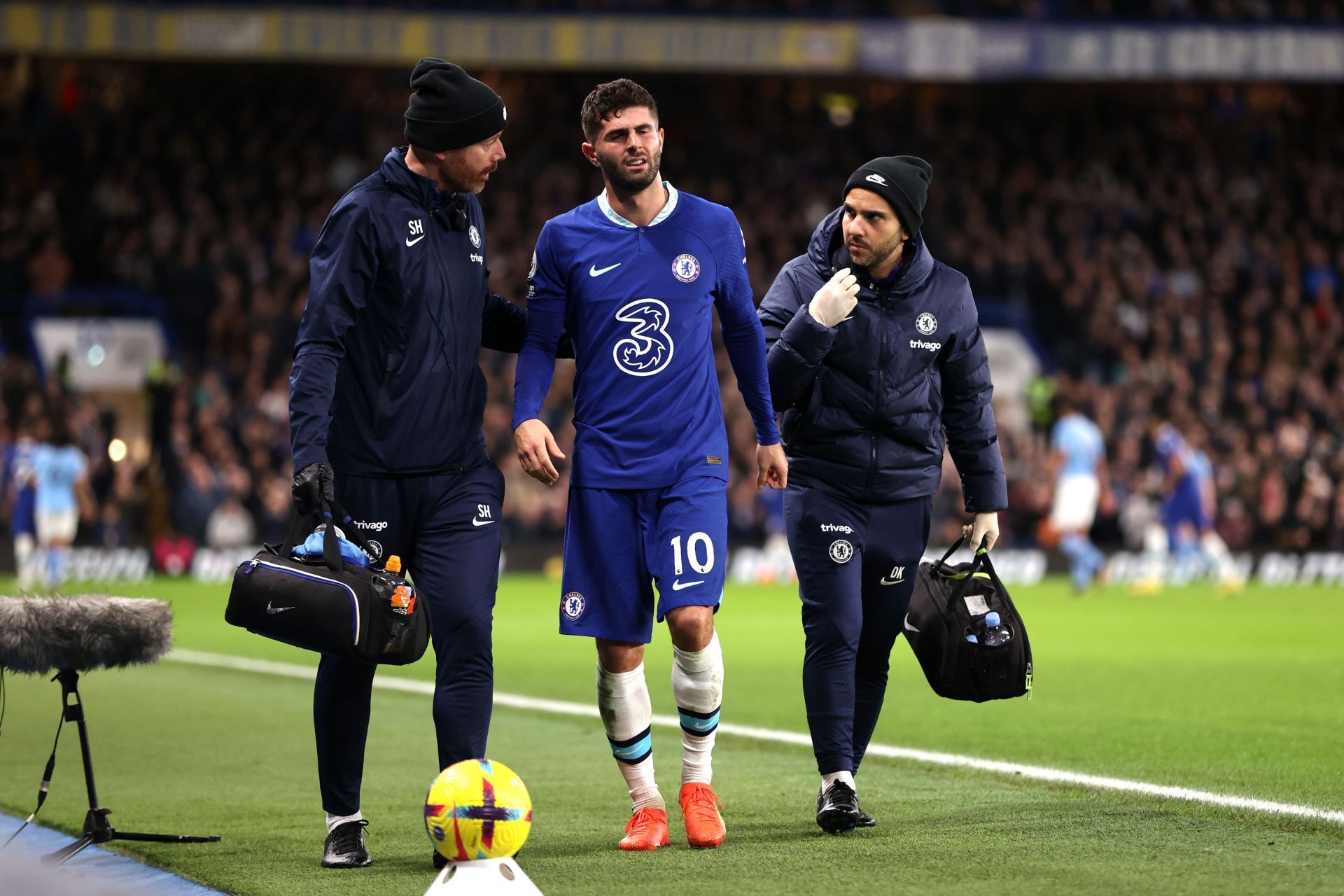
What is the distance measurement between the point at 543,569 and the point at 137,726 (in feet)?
49.1

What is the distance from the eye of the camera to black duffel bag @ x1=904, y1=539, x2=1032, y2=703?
625 centimetres

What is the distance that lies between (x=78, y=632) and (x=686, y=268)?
7.60 ft

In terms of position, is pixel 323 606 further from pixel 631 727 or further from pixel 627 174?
pixel 627 174

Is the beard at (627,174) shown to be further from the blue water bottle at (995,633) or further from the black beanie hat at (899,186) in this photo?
the blue water bottle at (995,633)

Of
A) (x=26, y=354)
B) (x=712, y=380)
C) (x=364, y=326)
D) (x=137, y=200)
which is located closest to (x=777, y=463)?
(x=712, y=380)

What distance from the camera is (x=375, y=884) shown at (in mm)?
5289

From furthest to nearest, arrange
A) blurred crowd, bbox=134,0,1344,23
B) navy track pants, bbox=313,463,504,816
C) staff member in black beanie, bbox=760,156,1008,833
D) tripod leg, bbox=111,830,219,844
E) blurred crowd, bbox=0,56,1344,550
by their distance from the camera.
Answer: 1. blurred crowd, bbox=134,0,1344,23
2. blurred crowd, bbox=0,56,1344,550
3. staff member in black beanie, bbox=760,156,1008,833
4. tripod leg, bbox=111,830,219,844
5. navy track pants, bbox=313,463,504,816

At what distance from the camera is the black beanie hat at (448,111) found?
5.63 meters

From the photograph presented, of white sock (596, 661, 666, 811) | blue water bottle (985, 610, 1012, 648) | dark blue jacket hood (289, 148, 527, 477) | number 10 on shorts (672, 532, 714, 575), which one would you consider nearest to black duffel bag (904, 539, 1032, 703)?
blue water bottle (985, 610, 1012, 648)

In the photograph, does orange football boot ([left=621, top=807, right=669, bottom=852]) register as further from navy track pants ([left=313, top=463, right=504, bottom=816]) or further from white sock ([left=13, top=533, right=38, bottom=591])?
white sock ([left=13, top=533, right=38, bottom=591])

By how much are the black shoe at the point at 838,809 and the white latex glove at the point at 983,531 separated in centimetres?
103

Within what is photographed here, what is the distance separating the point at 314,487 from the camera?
5.26m

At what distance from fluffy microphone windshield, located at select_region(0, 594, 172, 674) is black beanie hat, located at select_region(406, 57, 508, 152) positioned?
1803 mm

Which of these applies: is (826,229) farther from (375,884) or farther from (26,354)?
(26,354)
